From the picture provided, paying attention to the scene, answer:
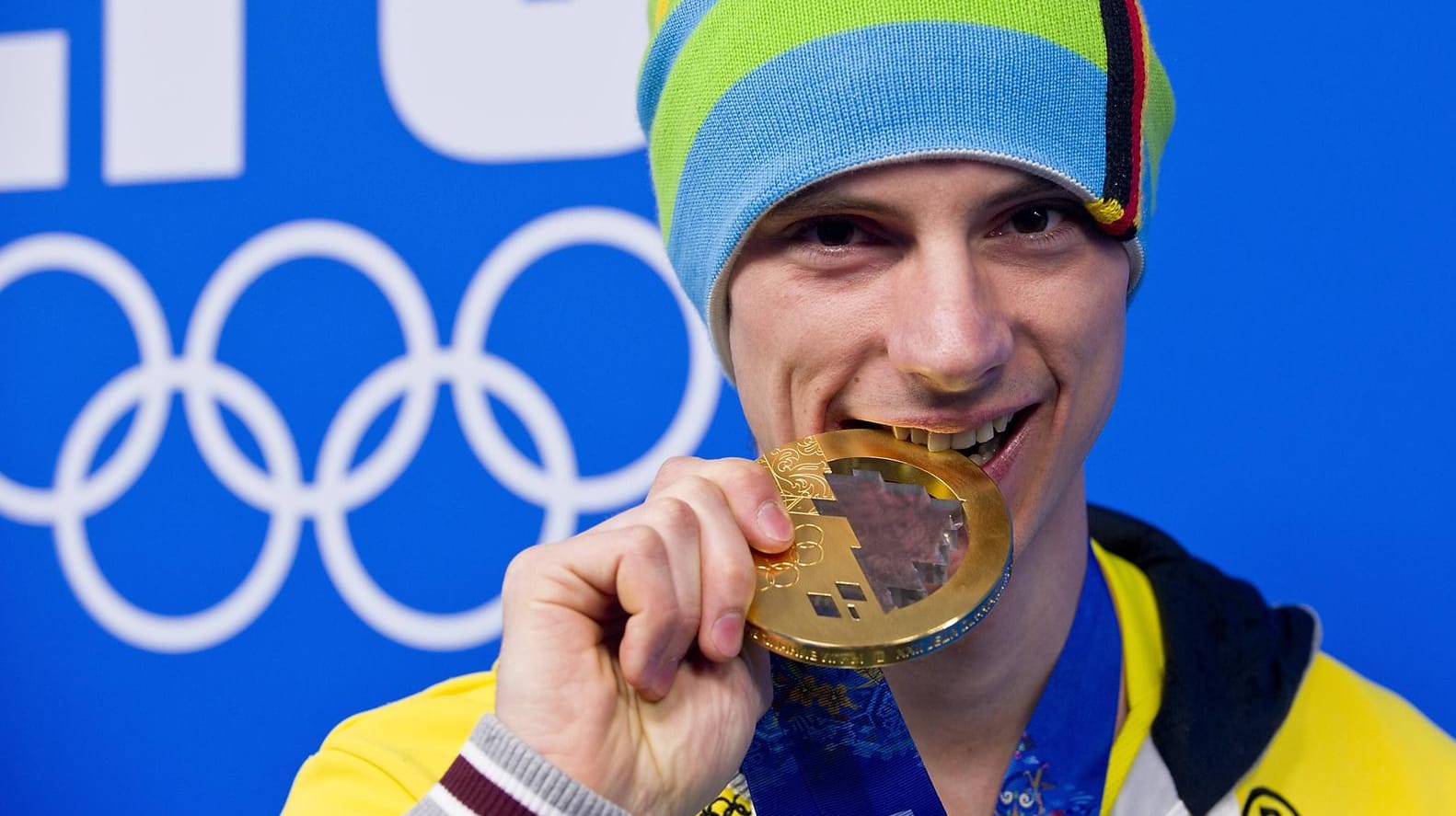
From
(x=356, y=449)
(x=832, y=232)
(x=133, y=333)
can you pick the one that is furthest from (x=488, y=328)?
(x=832, y=232)

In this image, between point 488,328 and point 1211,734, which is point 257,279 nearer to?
point 488,328

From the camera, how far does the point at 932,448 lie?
3.88 feet

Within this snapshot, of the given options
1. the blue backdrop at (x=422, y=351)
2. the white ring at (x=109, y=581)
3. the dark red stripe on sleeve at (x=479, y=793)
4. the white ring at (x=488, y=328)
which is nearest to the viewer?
the dark red stripe on sleeve at (x=479, y=793)

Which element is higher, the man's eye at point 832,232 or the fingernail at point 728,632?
the man's eye at point 832,232

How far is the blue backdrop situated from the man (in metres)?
0.45

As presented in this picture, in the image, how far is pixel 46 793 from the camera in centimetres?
216

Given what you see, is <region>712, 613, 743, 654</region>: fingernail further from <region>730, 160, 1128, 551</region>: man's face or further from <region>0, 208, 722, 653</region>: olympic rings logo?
<region>0, 208, 722, 653</region>: olympic rings logo

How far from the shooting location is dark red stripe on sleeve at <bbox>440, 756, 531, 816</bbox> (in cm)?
92

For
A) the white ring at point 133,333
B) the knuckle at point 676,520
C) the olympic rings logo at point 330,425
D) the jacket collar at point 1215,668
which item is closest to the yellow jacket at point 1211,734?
the jacket collar at point 1215,668

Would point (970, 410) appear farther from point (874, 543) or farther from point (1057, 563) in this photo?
point (1057, 563)

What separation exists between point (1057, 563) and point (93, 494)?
4.91 feet

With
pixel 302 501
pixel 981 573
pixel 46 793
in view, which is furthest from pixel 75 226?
pixel 981 573

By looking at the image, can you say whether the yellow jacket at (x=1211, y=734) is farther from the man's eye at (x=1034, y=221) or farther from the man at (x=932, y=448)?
the man's eye at (x=1034, y=221)

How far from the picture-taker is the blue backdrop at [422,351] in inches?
72.1
